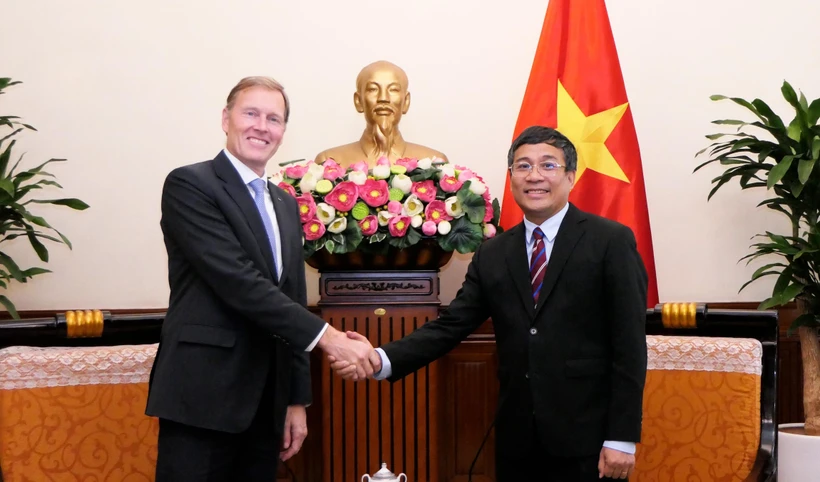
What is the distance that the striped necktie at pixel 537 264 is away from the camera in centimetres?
204

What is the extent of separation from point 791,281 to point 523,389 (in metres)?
1.80

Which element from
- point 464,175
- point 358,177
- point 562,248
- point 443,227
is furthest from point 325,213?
point 562,248

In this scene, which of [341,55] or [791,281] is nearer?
[791,281]

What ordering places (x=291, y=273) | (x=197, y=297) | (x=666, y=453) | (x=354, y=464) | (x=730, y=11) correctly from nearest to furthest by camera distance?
(x=197, y=297) → (x=291, y=273) → (x=666, y=453) → (x=354, y=464) → (x=730, y=11)

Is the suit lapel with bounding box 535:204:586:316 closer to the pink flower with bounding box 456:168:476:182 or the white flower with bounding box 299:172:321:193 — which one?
the pink flower with bounding box 456:168:476:182

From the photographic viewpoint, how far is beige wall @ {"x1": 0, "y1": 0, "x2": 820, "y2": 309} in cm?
394

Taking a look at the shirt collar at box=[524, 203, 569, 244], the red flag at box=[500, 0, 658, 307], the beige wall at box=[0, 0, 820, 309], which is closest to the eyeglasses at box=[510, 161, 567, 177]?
the shirt collar at box=[524, 203, 569, 244]

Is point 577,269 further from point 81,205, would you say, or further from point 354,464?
point 81,205

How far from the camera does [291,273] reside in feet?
6.93

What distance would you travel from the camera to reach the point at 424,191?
2.66 m

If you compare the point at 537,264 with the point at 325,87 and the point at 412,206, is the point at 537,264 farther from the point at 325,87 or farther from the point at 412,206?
the point at 325,87

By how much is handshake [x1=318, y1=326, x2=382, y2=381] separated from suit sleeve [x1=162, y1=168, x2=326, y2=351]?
15 centimetres

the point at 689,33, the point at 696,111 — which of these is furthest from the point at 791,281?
the point at 689,33

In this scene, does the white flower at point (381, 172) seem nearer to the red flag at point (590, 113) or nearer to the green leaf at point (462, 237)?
the green leaf at point (462, 237)
